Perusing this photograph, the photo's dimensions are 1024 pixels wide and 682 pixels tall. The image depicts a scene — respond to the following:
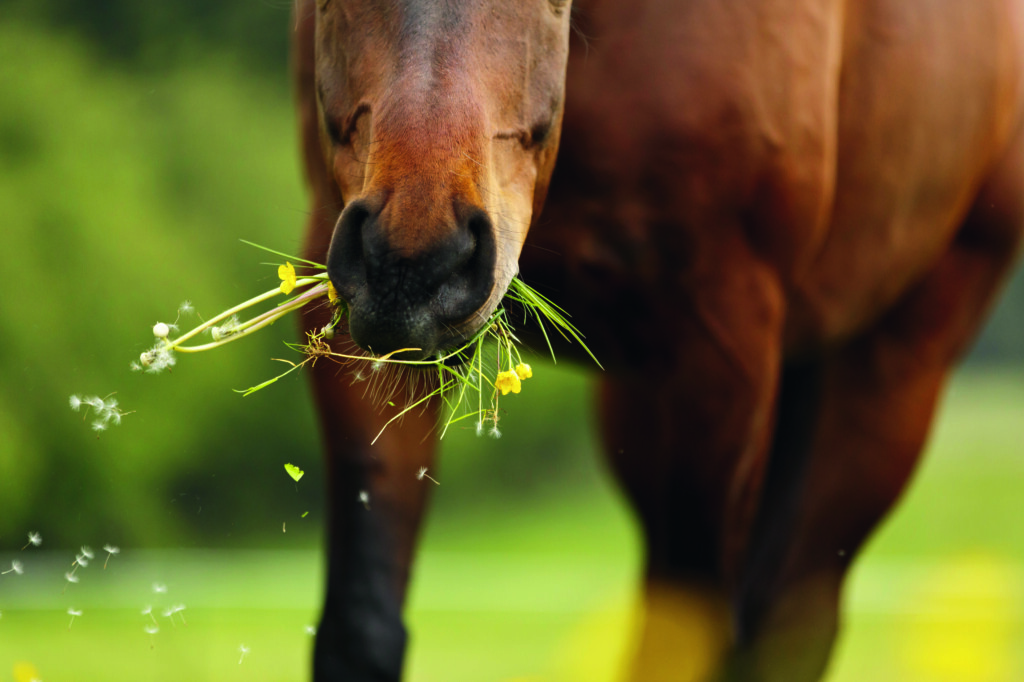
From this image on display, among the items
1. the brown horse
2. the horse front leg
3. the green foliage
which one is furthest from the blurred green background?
the horse front leg

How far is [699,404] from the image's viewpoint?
185cm

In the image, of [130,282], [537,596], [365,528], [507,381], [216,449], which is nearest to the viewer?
[507,381]

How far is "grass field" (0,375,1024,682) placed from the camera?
2.81m

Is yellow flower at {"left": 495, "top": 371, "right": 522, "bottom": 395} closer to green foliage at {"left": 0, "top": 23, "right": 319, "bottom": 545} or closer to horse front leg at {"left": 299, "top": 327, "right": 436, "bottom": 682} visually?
horse front leg at {"left": 299, "top": 327, "right": 436, "bottom": 682}

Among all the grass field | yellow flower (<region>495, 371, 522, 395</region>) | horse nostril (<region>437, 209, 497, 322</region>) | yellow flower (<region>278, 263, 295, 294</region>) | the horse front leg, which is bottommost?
the grass field

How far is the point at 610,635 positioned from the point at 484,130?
2.71 meters

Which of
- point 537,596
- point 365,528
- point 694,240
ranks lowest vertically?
point 537,596

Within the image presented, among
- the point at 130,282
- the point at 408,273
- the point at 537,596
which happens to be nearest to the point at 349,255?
the point at 408,273

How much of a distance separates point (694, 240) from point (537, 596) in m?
2.90

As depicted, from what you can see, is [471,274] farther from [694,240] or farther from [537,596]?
[537,596]

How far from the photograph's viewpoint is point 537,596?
443cm

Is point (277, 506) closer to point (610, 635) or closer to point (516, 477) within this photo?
point (516, 477)

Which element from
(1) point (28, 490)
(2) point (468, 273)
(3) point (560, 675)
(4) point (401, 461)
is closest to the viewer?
(2) point (468, 273)

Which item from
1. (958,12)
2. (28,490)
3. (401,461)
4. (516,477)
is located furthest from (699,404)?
(516,477)
